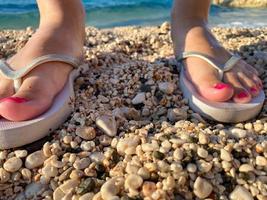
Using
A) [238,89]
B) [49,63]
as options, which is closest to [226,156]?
[238,89]

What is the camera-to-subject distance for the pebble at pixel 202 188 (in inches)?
46.6

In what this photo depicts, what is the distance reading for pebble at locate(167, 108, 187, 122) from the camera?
1.54 meters

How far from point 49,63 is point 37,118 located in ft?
0.87

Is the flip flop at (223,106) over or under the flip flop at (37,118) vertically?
under

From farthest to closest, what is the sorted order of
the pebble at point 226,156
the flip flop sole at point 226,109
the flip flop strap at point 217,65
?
the flip flop strap at point 217,65 → the flip flop sole at point 226,109 → the pebble at point 226,156

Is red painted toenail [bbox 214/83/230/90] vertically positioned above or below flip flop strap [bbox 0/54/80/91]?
below

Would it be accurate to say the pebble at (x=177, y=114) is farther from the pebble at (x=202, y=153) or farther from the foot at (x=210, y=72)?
the pebble at (x=202, y=153)

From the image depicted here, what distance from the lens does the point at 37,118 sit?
140cm

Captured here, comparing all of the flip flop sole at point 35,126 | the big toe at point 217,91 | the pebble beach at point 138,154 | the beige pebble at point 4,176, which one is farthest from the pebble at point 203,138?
the beige pebble at point 4,176

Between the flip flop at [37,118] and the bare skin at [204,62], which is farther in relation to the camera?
the bare skin at [204,62]

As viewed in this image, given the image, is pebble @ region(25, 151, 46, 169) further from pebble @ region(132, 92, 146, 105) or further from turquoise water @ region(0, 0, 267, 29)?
turquoise water @ region(0, 0, 267, 29)

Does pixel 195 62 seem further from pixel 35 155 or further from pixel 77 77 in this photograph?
pixel 35 155

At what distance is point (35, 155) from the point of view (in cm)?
133

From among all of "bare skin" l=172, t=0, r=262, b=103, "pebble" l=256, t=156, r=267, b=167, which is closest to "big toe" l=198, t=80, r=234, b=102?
"bare skin" l=172, t=0, r=262, b=103
